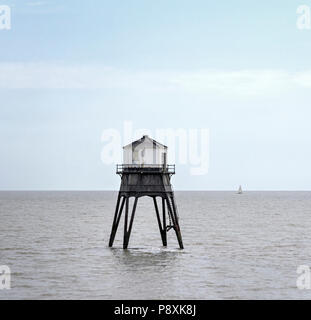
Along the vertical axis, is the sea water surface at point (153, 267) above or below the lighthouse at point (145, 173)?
below

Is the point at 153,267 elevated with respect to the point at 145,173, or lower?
lower

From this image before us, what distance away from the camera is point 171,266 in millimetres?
38938

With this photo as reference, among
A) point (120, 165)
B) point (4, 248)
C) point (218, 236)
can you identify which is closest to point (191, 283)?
point (120, 165)

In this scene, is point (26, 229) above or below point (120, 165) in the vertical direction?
below

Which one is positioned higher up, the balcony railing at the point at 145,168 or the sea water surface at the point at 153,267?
the balcony railing at the point at 145,168

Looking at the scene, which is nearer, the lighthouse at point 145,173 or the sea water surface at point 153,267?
the sea water surface at point 153,267

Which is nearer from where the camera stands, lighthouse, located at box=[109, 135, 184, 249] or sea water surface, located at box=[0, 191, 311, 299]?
sea water surface, located at box=[0, 191, 311, 299]

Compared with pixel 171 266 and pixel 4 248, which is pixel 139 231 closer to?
pixel 4 248

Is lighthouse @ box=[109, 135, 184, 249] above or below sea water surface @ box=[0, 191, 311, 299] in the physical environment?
above

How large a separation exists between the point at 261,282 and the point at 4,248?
2408 cm

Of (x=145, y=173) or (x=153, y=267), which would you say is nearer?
(x=153, y=267)

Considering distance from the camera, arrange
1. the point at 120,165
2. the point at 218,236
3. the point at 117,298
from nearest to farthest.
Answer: the point at 117,298 < the point at 120,165 < the point at 218,236

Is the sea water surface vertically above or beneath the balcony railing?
beneath
